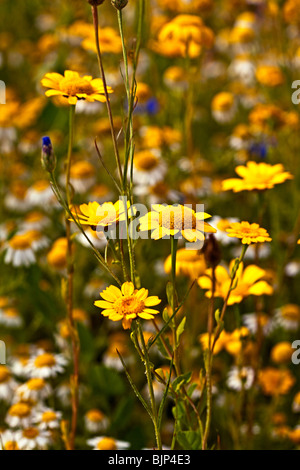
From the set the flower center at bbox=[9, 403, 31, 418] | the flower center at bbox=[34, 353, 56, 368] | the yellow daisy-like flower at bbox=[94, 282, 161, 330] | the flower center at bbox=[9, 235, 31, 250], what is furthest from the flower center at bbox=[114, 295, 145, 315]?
the flower center at bbox=[9, 235, 31, 250]

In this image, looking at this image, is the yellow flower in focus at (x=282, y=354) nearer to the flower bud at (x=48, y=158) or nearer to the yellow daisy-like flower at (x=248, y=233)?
the yellow daisy-like flower at (x=248, y=233)

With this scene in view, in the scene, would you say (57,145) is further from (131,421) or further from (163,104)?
(131,421)

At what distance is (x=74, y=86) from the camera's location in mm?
750

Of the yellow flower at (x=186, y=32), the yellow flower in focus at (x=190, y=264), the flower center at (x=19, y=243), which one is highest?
the yellow flower at (x=186, y=32)

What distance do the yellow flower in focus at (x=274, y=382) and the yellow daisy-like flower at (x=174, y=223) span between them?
2.22ft

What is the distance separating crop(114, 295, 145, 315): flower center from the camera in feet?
2.13

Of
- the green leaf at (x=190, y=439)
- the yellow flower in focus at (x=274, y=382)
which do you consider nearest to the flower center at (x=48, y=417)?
the green leaf at (x=190, y=439)

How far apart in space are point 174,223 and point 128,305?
4.2 inches

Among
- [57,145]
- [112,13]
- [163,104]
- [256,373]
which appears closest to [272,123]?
[163,104]

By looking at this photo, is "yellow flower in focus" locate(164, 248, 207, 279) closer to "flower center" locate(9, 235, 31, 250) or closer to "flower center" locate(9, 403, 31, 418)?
"flower center" locate(9, 403, 31, 418)

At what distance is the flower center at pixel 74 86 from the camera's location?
0.74 meters

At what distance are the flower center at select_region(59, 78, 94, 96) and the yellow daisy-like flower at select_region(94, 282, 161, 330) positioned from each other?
0.84 ft

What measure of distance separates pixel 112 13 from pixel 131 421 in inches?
63.5

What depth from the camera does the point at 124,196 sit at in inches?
25.9
